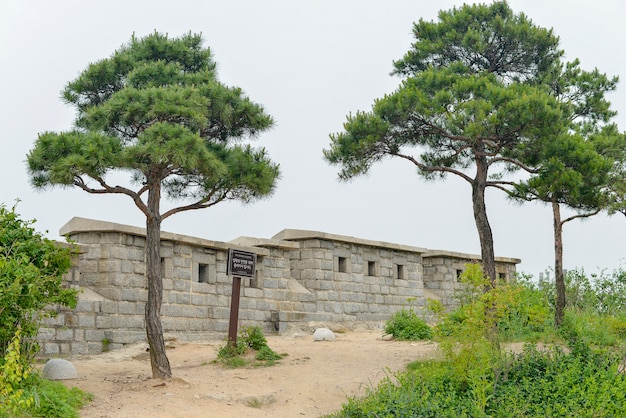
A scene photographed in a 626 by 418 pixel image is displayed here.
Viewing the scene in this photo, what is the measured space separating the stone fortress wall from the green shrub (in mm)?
508

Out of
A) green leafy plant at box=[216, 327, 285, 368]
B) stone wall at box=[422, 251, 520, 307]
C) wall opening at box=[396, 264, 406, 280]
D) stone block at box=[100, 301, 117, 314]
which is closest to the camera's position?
green leafy plant at box=[216, 327, 285, 368]

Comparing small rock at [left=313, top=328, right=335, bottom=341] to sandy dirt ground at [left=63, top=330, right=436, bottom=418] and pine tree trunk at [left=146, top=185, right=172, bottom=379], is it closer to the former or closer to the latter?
sandy dirt ground at [left=63, top=330, right=436, bottom=418]

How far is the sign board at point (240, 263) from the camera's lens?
1377cm

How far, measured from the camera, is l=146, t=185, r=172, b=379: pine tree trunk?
10969mm

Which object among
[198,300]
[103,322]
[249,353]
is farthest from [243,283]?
[249,353]

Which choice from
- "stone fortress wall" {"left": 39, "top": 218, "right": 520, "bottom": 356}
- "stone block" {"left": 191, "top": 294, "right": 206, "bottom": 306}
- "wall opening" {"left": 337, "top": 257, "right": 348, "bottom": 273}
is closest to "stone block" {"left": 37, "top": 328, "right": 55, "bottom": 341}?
"stone fortress wall" {"left": 39, "top": 218, "right": 520, "bottom": 356}

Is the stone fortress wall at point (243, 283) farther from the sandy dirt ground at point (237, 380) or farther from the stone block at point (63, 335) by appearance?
the sandy dirt ground at point (237, 380)

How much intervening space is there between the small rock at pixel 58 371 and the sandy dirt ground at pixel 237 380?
0.11 m

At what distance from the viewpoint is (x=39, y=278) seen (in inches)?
368

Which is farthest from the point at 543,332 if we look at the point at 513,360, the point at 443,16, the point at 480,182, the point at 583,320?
the point at 443,16

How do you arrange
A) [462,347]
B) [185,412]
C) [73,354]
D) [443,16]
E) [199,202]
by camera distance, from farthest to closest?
[443,16] < [73,354] < [199,202] < [462,347] < [185,412]

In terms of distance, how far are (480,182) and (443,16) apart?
3.49 meters

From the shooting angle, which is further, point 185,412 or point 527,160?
point 527,160

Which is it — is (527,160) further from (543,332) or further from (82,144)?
(82,144)
